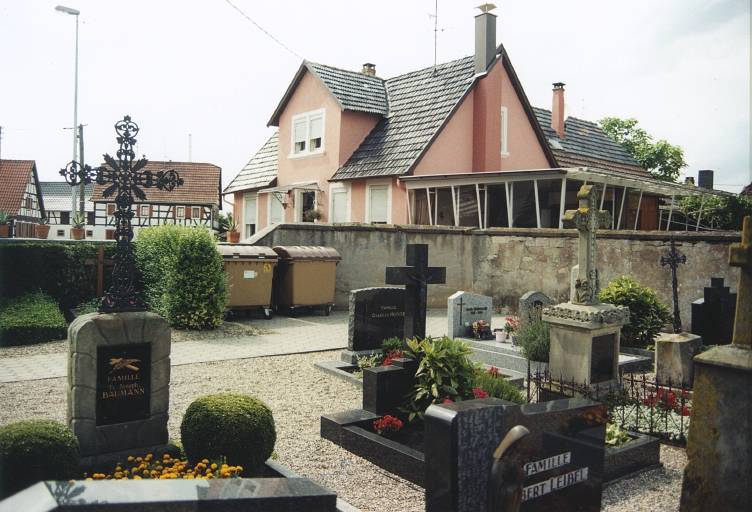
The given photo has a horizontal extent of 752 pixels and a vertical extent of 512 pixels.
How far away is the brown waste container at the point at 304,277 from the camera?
51.4 feet

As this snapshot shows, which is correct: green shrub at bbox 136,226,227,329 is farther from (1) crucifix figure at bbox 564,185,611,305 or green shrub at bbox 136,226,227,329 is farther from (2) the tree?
(2) the tree

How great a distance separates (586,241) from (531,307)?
2.77 m

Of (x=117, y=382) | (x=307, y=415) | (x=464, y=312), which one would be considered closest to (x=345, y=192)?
(x=464, y=312)

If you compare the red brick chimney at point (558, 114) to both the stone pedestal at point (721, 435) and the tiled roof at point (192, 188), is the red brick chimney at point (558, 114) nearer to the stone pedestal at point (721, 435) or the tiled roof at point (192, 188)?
the tiled roof at point (192, 188)

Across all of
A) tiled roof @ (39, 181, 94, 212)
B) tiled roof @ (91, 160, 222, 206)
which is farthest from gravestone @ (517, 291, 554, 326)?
tiled roof @ (39, 181, 94, 212)

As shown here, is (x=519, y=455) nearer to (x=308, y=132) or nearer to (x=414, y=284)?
(x=414, y=284)

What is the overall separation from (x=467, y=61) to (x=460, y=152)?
3749 mm

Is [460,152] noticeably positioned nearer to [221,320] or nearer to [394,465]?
[221,320]

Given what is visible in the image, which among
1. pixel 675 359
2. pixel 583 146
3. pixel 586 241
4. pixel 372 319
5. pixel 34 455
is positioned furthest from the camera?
pixel 583 146

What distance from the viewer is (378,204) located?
70.0ft

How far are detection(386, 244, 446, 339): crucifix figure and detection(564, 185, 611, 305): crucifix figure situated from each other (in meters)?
2.16

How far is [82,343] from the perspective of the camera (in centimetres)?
525

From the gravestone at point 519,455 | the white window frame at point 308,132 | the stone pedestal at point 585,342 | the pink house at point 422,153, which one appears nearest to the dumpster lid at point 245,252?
the pink house at point 422,153

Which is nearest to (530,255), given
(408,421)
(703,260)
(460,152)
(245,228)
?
(703,260)
